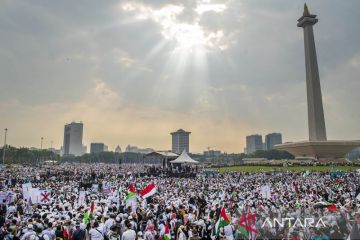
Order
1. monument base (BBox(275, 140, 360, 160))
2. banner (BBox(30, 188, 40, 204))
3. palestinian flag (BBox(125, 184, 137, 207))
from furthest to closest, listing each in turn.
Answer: monument base (BBox(275, 140, 360, 160)), banner (BBox(30, 188, 40, 204)), palestinian flag (BBox(125, 184, 137, 207))

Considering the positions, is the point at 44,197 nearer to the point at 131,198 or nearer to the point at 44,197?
the point at 44,197

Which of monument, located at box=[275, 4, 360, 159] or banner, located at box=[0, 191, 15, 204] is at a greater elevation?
monument, located at box=[275, 4, 360, 159]

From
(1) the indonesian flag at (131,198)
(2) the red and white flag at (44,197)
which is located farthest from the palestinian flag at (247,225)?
(2) the red and white flag at (44,197)

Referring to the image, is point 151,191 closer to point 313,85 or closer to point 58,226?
point 58,226

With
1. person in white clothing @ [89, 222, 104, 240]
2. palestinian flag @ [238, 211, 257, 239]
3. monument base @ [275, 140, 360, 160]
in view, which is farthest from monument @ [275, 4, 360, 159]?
person in white clothing @ [89, 222, 104, 240]

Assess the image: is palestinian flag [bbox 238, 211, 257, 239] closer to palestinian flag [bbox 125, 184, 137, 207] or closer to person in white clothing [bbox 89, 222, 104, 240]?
person in white clothing [bbox 89, 222, 104, 240]

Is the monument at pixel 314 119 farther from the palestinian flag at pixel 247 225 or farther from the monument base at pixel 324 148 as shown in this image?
the palestinian flag at pixel 247 225

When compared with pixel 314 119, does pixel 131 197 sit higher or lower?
lower

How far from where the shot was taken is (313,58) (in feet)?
252

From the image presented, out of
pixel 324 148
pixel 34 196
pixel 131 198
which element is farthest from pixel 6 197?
pixel 324 148

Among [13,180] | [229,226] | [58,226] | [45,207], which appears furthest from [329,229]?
[13,180]

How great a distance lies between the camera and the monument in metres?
74.9

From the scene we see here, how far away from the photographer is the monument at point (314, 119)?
246 ft

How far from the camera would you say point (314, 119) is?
76.3 metres
